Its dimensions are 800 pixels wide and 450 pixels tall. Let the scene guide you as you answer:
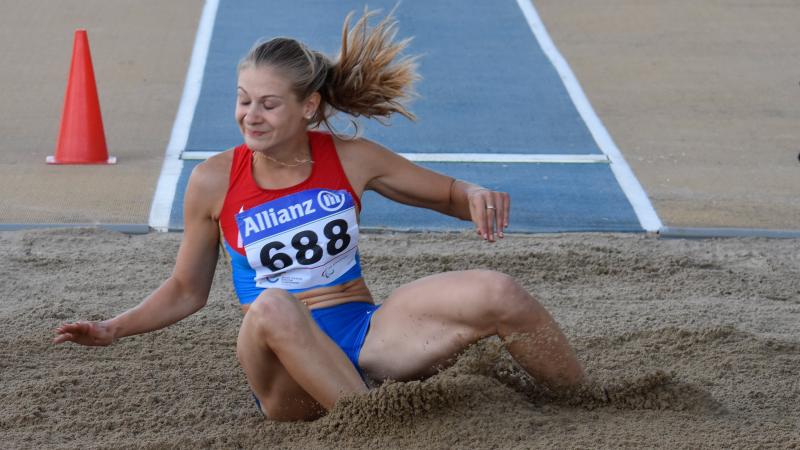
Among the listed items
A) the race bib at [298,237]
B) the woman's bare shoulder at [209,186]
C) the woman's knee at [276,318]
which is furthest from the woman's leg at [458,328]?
the woman's bare shoulder at [209,186]

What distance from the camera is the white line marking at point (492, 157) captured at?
6973 millimetres

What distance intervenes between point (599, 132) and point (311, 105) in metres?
4.29

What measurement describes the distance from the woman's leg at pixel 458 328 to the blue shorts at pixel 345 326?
0.08 feet

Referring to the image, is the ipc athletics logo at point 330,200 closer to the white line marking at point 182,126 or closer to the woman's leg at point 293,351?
the woman's leg at point 293,351

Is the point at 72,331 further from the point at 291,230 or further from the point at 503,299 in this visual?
the point at 503,299

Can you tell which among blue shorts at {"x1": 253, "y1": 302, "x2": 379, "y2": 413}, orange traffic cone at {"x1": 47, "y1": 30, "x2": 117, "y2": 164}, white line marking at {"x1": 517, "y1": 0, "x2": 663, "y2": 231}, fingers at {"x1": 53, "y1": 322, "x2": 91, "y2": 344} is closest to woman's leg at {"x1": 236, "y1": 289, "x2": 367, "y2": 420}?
blue shorts at {"x1": 253, "y1": 302, "x2": 379, "y2": 413}

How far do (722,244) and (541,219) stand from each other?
92 centimetres

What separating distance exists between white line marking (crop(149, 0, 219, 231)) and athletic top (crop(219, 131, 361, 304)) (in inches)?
92.4

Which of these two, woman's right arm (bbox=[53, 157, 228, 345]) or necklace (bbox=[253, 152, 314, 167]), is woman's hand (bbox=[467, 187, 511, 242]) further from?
woman's right arm (bbox=[53, 157, 228, 345])

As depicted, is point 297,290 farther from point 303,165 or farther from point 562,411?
point 562,411

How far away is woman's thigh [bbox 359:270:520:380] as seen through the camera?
346cm

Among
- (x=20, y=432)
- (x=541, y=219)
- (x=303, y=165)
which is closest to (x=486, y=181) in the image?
(x=541, y=219)

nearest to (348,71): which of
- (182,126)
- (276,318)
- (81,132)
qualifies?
(276,318)

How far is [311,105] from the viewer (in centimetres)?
376
